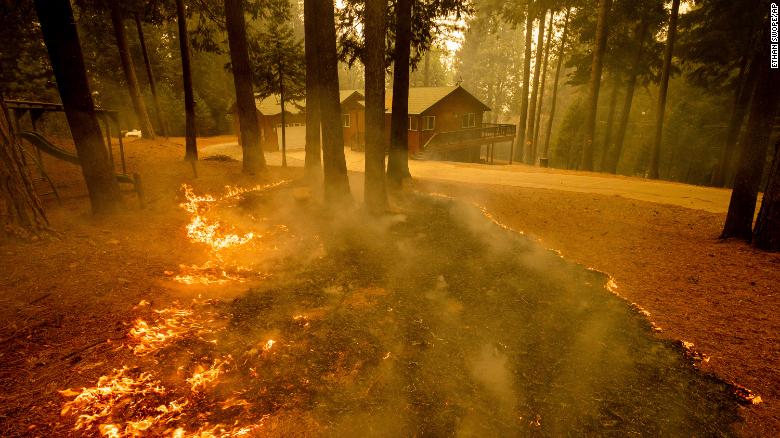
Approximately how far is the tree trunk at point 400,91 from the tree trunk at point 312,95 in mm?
2838

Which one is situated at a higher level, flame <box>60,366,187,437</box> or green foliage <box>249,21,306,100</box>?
green foliage <box>249,21,306,100</box>

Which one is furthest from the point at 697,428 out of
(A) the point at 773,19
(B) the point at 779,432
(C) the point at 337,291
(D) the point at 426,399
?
(A) the point at 773,19

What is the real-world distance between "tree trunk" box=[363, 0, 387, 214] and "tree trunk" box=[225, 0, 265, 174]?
6857mm

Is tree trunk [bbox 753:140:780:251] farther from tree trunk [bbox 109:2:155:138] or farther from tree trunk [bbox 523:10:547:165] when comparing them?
tree trunk [bbox 109:2:155:138]

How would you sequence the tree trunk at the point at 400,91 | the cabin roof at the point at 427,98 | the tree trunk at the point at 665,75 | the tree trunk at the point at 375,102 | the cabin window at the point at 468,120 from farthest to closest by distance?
the cabin window at the point at 468,120, the cabin roof at the point at 427,98, the tree trunk at the point at 665,75, the tree trunk at the point at 400,91, the tree trunk at the point at 375,102

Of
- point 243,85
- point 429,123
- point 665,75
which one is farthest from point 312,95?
point 665,75

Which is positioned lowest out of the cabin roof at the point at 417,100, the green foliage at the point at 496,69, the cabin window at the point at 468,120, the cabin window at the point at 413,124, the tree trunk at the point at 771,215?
the tree trunk at the point at 771,215

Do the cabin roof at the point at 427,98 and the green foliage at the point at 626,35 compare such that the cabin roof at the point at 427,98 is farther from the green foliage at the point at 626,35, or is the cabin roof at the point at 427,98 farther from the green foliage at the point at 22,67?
the green foliage at the point at 22,67

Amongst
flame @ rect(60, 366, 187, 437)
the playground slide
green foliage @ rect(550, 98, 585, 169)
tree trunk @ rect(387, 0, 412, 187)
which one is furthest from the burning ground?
green foliage @ rect(550, 98, 585, 169)

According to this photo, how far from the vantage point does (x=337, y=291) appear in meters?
6.45

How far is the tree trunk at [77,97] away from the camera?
7555mm

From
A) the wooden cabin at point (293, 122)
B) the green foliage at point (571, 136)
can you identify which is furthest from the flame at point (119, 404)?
the green foliage at point (571, 136)

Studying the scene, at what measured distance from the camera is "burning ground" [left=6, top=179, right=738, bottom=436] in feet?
12.1

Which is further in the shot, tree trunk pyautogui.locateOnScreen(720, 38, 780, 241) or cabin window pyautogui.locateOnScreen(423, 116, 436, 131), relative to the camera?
cabin window pyautogui.locateOnScreen(423, 116, 436, 131)
